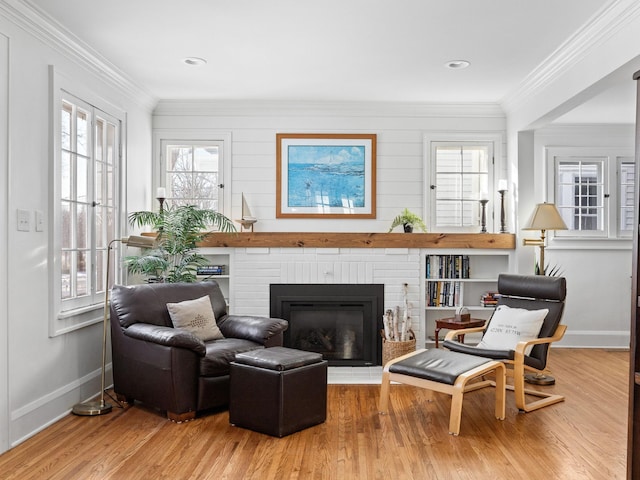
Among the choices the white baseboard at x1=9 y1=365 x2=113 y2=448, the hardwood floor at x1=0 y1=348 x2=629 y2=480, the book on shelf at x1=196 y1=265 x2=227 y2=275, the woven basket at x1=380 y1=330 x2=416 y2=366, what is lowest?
the hardwood floor at x1=0 y1=348 x2=629 y2=480

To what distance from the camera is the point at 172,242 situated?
17.2ft

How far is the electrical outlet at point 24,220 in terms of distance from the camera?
357 centimetres

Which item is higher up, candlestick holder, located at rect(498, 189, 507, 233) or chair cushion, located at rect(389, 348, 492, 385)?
candlestick holder, located at rect(498, 189, 507, 233)

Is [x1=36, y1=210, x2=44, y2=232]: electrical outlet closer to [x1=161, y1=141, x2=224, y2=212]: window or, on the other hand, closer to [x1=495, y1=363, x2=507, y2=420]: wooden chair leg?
[x1=161, y1=141, x2=224, y2=212]: window

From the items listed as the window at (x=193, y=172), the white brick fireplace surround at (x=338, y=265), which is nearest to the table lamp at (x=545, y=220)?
the white brick fireplace surround at (x=338, y=265)

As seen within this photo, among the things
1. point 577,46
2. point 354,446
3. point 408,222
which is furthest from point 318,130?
point 354,446

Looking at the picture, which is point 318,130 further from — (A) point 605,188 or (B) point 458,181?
(A) point 605,188

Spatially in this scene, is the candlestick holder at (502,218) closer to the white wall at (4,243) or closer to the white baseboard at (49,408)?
the white baseboard at (49,408)

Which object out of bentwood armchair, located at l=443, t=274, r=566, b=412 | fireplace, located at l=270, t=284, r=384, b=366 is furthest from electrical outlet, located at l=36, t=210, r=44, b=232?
bentwood armchair, located at l=443, t=274, r=566, b=412

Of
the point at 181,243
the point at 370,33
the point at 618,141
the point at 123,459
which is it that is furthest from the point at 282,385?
the point at 618,141

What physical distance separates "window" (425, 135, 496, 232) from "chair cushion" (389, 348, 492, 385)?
2138mm

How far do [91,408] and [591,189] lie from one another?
5.79 m

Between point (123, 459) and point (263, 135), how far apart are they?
3635mm

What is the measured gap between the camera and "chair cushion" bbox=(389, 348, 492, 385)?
12.6ft
